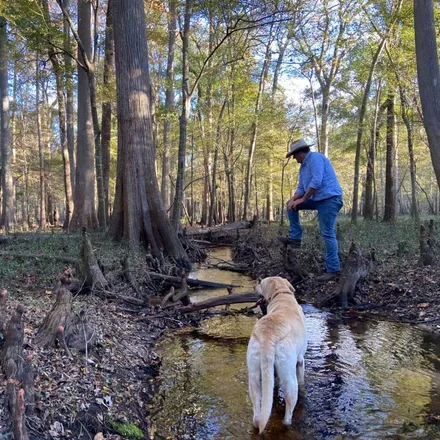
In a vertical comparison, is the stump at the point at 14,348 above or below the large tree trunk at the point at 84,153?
below

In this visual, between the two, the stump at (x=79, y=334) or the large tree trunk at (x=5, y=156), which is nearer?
the stump at (x=79, y=334)

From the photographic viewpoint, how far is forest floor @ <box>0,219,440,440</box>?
9.65ft

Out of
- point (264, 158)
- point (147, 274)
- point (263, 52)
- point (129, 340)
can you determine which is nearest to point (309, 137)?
point (264, 158)

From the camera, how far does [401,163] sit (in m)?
44.2

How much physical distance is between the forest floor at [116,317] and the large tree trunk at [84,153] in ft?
15.3

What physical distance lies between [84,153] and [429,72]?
43.0 feet

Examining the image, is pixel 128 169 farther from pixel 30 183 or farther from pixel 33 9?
pixel 30 183

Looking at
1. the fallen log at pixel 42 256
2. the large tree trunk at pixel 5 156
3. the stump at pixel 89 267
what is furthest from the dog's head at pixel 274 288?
the large tree trunk at pixel 5 156

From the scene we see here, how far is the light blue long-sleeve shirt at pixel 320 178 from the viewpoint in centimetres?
670

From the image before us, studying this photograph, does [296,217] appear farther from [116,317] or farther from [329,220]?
[116,317]

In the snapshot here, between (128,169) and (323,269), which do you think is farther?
(128,169)

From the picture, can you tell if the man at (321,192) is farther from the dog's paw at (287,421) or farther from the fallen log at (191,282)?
the dog's paw at (287,421)

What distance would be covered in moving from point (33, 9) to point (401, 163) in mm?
42023

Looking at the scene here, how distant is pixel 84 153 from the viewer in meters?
16.4
